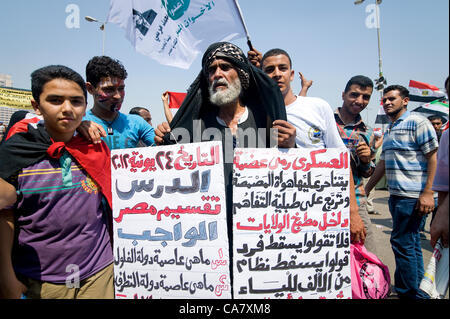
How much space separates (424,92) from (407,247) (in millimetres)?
8107

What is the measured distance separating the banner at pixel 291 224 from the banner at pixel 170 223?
0.14 m

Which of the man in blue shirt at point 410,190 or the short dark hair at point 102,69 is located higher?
the short dark hair at point 102,69

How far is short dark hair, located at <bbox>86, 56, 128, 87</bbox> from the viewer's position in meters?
2.65

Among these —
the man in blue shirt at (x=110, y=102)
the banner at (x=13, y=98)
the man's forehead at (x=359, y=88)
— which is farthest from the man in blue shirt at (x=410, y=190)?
the banner at (x=13, y=98)

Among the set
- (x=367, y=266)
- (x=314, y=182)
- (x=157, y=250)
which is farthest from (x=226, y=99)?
(x=367, y=266)

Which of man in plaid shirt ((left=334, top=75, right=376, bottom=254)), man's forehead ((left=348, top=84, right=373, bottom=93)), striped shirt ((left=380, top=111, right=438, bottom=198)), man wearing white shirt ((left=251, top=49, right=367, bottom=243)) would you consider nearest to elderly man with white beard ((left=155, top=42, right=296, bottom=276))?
man wearing white shirt ((left=251, top=49, right=367, bottom=243))

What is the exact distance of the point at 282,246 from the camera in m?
1.80

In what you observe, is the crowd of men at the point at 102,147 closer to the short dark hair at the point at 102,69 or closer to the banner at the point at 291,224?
the short dark hair at the point at 102,69

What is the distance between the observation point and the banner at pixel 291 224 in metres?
1.78

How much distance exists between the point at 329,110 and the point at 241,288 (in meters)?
1.73

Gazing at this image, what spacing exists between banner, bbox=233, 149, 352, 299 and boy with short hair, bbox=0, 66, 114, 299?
1.02 meters

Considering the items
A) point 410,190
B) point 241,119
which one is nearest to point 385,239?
point 410,190

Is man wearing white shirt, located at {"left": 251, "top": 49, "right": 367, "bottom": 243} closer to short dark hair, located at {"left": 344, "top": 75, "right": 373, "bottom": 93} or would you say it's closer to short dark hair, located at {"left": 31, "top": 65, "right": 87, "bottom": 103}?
short dark hair, located at {"left": 344, "top": 75, "right": 373, "bottom": 93}
